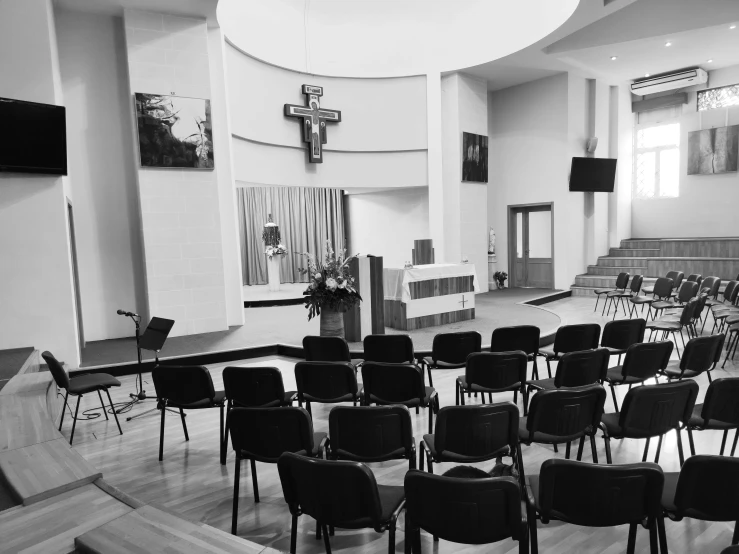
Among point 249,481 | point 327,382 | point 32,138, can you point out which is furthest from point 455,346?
point 32,138

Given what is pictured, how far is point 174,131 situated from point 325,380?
5.39m

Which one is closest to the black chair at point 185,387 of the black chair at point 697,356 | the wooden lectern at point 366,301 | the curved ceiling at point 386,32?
the wooden lectern at point 366,301

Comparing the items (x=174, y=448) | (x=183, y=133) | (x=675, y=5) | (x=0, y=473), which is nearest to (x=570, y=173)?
(x=675, y=5)

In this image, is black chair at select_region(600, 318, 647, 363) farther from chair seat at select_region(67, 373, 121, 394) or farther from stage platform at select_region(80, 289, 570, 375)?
chair seat at select_region(67, 373, 121, 394)

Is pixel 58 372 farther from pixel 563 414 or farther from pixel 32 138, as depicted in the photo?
pixel 563 414

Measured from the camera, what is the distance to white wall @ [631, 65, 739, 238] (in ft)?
38.6

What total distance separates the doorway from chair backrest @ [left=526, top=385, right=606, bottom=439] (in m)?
9.84

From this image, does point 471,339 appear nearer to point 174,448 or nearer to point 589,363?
point 589,363

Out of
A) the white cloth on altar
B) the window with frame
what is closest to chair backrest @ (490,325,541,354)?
the white cloth on altar

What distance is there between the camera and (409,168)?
11672 mm

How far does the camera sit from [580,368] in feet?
12.1

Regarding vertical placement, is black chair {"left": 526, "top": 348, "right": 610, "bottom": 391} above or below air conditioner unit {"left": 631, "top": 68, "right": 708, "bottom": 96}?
below

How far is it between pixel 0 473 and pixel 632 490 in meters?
2.71

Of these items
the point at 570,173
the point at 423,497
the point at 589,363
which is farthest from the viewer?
the point at 570,173
